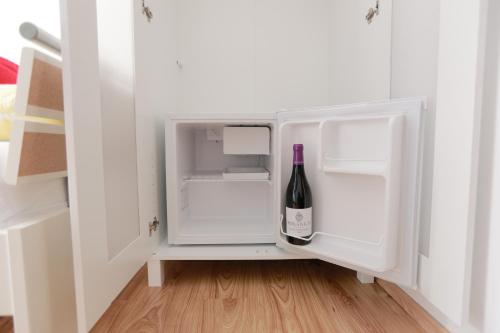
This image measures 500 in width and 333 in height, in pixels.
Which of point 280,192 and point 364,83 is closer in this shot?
point 280,192

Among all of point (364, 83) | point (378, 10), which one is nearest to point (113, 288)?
point (364, 83)

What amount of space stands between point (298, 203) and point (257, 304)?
0.35 m

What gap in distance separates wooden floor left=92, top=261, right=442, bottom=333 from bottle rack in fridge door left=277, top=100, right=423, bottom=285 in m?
0.16

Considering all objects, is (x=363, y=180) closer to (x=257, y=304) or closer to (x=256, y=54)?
(x=257, y=304)

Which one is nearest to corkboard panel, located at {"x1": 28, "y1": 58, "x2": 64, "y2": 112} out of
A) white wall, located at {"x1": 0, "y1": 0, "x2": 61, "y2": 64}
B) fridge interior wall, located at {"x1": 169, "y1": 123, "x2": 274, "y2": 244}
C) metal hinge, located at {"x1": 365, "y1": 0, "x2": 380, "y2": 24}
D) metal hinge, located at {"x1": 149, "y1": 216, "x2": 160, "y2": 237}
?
white wall, located at {"x1": 0, "y1": 0, "x2": 61, "y2": 64}

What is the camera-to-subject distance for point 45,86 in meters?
0.55

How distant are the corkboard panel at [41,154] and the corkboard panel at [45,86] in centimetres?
7

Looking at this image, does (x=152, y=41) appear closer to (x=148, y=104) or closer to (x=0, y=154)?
(x=148, y=104)

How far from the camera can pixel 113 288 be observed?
621 millimetres

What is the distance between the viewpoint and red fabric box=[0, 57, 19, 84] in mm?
676

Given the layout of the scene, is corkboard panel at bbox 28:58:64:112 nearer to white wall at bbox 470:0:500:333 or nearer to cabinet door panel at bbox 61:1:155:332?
cabinet door panel at bbox 61:1:155:332

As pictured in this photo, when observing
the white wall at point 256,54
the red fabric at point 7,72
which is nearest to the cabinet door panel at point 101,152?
the red fabric at point 7,72

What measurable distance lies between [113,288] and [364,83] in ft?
3.57

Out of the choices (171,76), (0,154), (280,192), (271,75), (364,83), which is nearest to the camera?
(0,154)
